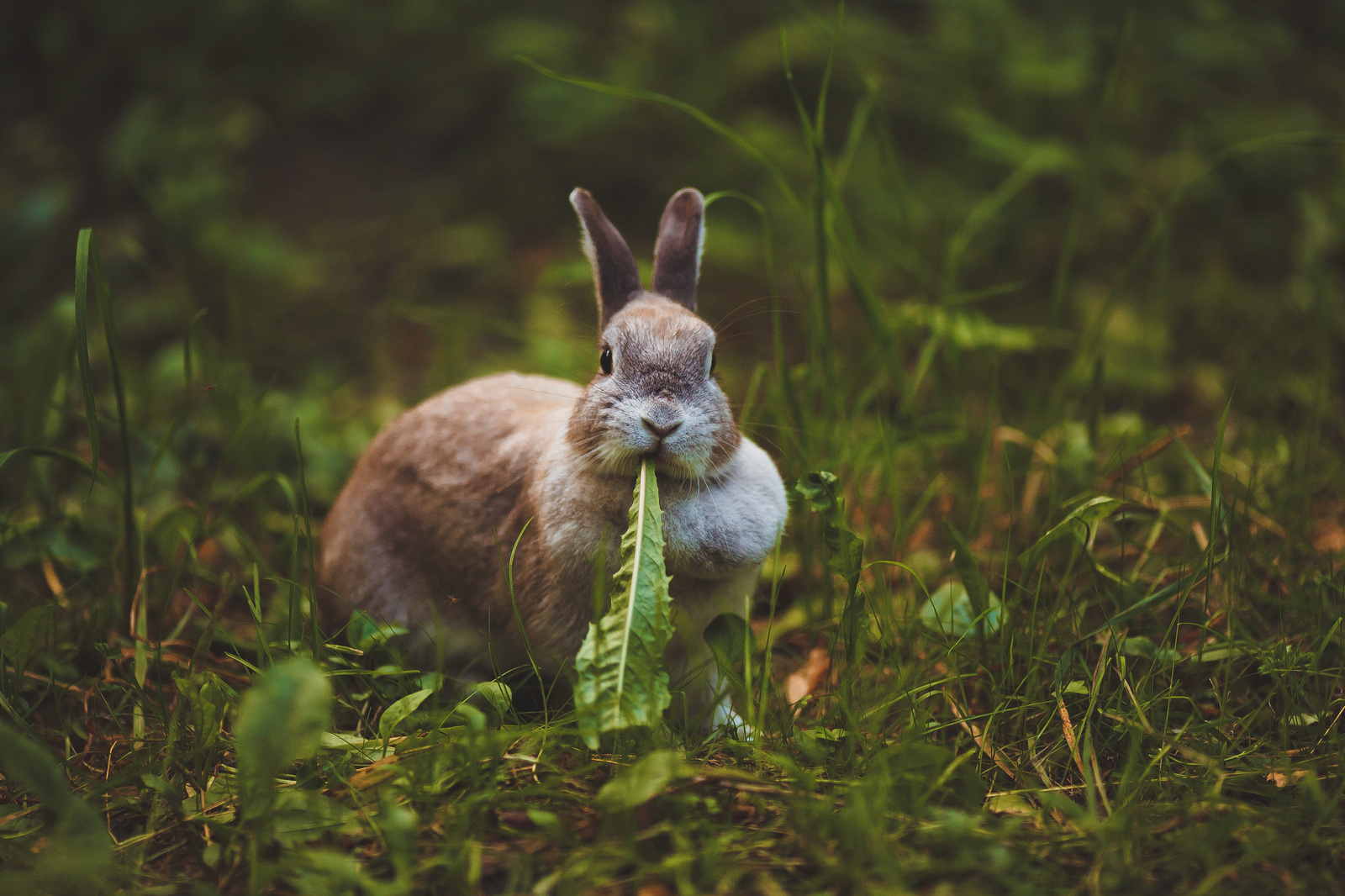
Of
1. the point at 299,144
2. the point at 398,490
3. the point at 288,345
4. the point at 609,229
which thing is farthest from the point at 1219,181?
the point at 299,144

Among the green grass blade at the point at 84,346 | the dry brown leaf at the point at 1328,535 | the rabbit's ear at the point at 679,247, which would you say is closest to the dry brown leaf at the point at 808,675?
the rabbit's ear at the point at 679,247

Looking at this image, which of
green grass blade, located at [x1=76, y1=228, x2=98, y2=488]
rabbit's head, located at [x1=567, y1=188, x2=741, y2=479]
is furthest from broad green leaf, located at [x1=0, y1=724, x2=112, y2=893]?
rabbit's head, located at [x1=567, y1=188, x2=741, y2=479]

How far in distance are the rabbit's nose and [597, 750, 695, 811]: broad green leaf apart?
0.89 meters

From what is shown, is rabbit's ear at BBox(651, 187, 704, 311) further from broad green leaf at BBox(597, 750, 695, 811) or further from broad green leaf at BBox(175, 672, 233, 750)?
broad green leaf at BBox(175, 672, 233, 750)

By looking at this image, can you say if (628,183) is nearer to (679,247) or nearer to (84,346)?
(679,247)

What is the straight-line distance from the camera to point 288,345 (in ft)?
18.7

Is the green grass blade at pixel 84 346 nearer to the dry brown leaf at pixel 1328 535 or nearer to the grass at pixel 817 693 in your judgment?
the grass at pixel 817 693

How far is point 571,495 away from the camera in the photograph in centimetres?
283

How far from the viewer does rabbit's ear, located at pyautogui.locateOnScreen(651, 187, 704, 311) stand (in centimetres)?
315

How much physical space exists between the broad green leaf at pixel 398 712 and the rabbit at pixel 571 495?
17 cm

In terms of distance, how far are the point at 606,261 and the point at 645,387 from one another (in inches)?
24.4

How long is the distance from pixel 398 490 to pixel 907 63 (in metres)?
5.05

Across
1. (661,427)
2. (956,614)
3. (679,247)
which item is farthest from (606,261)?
(956,614)

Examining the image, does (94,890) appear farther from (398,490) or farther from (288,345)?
(288,345)
